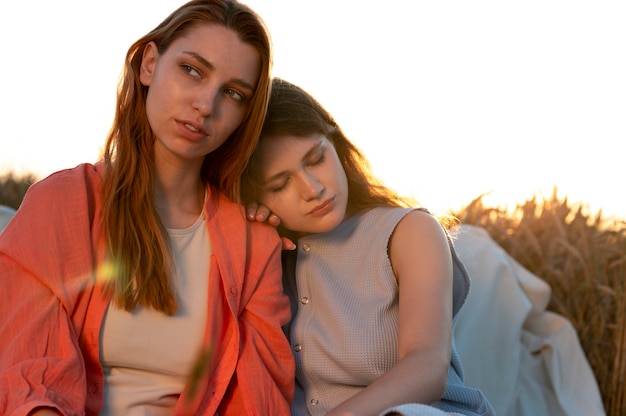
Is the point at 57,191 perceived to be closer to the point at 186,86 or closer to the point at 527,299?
the point at 186,86

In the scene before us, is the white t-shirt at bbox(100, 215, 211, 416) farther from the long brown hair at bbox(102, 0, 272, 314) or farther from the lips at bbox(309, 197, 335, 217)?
the lips at bbox(309, 197, 335, 217)

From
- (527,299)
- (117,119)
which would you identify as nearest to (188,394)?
(117,119)

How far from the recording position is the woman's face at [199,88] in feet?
9.11

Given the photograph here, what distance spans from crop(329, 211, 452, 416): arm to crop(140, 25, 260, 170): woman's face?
0.75 meters

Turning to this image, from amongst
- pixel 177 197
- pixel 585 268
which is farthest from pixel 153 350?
pixel 585 268

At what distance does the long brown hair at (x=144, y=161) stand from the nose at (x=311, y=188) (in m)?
0.22

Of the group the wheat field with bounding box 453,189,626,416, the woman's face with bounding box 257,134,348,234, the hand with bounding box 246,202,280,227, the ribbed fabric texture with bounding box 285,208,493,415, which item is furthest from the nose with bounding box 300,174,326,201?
the wheat field with bounding box 453,189,626,416

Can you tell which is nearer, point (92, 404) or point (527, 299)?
point (92, 404)

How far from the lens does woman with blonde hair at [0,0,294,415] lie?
262 cm

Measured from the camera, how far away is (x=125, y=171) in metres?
2.88

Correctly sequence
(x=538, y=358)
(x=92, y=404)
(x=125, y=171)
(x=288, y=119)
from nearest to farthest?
(x=92, y=404) < (x=125, y=171) < (x=288, y=119) < (x=538, y=358)

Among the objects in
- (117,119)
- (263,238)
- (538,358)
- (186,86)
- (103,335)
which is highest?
(186,86)

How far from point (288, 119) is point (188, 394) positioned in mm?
1005

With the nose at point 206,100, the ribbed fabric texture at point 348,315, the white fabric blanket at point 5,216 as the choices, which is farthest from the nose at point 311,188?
the white fabric blanket at point 5,216
